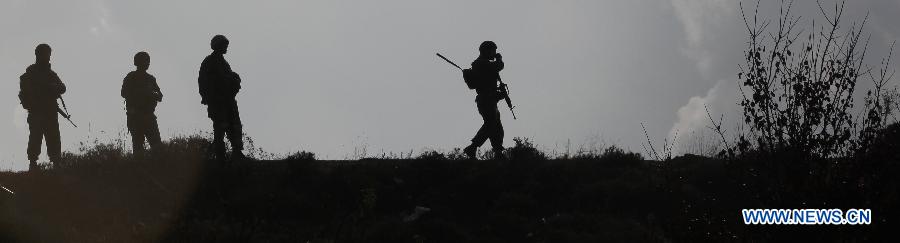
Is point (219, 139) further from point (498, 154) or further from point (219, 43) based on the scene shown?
point (498, 154)

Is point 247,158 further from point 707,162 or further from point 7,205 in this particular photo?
point 7,205

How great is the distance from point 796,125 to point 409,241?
15.9 ft

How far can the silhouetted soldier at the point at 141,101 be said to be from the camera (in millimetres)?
15656

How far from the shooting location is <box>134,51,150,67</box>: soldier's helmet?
1578 cm

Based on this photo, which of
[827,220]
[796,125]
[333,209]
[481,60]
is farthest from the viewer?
[481,60]

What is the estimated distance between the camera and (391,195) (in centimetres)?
1381

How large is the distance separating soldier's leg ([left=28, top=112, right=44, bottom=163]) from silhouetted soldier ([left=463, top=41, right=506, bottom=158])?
6.26 meters

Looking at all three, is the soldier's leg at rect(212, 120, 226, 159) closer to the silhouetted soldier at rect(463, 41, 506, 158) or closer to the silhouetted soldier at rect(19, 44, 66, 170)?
the silhouetted soldier at rect(19, 44, 66, 170)

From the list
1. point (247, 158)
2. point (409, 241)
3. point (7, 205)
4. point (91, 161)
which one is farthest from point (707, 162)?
point (7, 205)

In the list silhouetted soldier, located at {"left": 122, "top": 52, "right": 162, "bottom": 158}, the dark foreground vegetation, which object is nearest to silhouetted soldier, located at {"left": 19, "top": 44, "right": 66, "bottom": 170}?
the dark foreground vegetation

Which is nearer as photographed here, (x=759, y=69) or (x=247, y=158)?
(x=759, y=69)

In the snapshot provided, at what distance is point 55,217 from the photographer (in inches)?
480

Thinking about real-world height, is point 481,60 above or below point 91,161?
above

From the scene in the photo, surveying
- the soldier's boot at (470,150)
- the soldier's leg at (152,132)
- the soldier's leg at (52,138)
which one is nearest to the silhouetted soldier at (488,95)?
the soldier's boot at (470,150)
